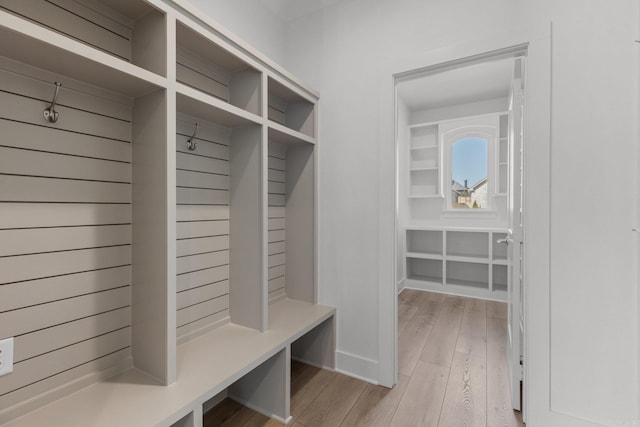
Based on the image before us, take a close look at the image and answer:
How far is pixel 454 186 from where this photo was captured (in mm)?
4375

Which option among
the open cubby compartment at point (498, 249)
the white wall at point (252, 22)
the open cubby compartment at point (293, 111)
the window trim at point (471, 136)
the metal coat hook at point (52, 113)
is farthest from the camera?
the window trim at point (471, 136)

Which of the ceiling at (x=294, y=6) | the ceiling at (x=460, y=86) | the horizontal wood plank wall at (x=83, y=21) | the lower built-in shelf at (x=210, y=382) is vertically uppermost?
the ceiling at (x=460, y=86)

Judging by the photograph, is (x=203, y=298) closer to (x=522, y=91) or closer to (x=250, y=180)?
(x=250, y=180)

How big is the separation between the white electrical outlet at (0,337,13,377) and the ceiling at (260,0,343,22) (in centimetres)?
238

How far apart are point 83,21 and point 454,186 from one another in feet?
14.2

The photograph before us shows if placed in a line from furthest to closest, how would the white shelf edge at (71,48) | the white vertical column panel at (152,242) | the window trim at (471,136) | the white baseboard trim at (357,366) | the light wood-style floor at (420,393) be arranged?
the window trim at (471,136)
the white baseboard trim at (357,366)
the light wood-style floor at (420,393)
the white vertical column panel at (152,242)
the white shelf edge at (71,48)

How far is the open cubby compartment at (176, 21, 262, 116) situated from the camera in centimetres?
149

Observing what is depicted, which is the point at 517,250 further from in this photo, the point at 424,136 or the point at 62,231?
the point at 424,136

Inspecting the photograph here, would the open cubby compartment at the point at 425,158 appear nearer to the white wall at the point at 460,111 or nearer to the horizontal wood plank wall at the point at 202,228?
the white wall at the point at 460,111

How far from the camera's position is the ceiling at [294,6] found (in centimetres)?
220

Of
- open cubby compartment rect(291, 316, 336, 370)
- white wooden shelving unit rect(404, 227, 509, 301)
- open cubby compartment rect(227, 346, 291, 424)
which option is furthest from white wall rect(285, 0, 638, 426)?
white wooden shelving unit rect(404, 227, 509, 301)

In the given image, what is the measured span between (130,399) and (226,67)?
170cm

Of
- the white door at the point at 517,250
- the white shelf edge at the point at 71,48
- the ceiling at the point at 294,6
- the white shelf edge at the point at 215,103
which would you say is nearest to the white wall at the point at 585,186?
the white door at the point at 517,250

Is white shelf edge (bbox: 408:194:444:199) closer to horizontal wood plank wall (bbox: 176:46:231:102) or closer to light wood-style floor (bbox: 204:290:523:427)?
light wood-style floor (bbox: 204:290:523:427)
